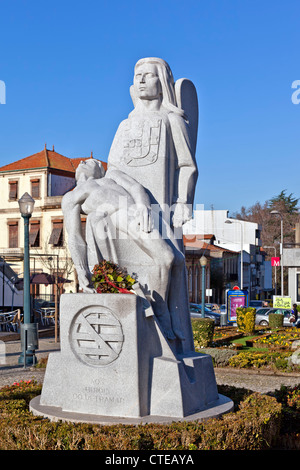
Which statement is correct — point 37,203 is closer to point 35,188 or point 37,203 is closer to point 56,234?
point 35,188

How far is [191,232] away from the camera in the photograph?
58.5 metres

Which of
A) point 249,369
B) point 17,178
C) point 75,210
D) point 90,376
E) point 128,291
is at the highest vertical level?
point 17,178

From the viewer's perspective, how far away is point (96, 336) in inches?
248

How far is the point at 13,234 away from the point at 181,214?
124 ft

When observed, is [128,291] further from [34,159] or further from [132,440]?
[34,159]

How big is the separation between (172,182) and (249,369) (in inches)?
323

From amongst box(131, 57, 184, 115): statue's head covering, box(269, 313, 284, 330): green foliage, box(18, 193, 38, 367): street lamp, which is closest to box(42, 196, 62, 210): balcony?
box(269, 313, 284, 330): green foliage

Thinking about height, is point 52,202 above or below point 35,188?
below

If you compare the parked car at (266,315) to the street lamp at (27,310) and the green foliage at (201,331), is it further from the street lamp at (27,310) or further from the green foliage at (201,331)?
the street lamp at (27,310)

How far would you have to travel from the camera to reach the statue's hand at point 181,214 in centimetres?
738

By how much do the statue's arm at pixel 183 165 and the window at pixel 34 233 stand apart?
3605 cm

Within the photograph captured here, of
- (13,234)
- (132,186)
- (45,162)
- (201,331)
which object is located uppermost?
(45,162)

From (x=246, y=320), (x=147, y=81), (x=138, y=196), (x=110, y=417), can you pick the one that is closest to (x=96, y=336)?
(x=110, y=417)

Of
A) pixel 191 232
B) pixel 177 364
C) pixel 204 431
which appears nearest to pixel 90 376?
pixel 177 364
